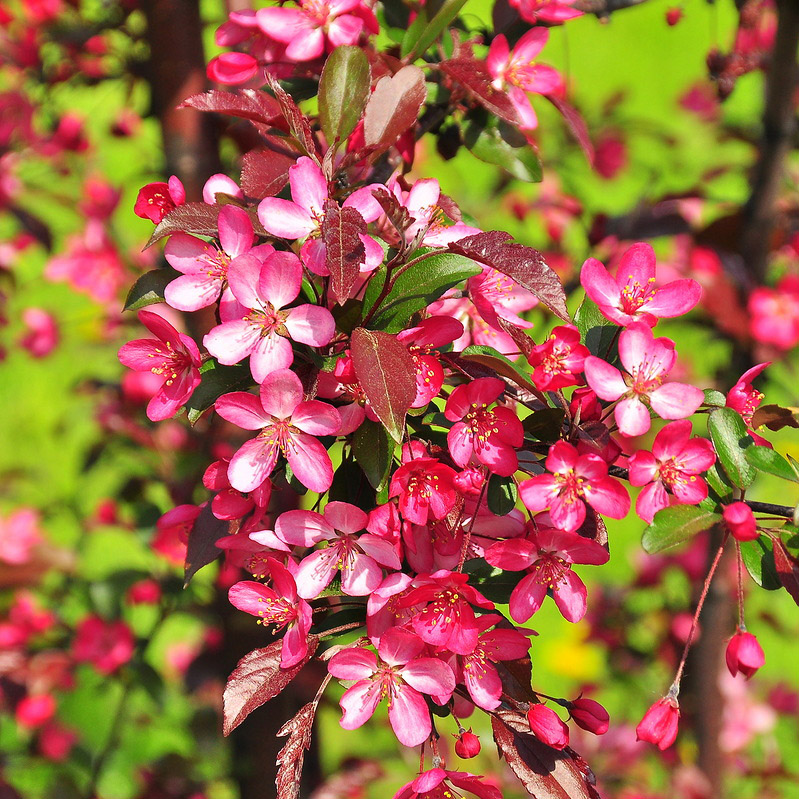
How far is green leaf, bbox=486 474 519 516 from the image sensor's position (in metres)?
0.74

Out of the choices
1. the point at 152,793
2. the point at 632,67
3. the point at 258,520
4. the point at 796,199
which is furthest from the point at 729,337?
the point at 632,67

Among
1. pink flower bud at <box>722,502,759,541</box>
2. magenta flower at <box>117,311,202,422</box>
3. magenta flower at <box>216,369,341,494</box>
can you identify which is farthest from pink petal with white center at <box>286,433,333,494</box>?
pink flower bud at <box>722,502,759,541</box>

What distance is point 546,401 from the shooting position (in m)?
0.73

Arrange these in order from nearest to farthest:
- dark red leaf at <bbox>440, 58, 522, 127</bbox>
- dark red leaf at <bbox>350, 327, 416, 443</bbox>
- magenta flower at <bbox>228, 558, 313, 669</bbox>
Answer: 1. dark red leaf at <bbox>350, 327, 416, 443</bbox>
2. magenta flower at <bbox>228, 558, 313, 669</bbox>
3. dark red leaf at <bbox>440, 58, 522, 127</bbox>

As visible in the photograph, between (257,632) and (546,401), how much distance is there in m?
0.80

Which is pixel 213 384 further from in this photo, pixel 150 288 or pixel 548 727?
pixel 548 727

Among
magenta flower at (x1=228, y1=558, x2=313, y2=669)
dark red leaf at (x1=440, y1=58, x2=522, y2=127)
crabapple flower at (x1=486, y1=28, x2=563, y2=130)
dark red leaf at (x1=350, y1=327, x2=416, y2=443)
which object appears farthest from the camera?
crabapple flower at (x1=486, y1=28, x2=563, y2=130)

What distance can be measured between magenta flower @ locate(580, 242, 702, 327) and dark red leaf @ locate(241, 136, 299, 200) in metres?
0.27

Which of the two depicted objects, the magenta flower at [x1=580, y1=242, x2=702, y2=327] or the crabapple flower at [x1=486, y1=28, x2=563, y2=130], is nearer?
the magenta flower at [x1=580, y1=242, x2=702, y2=327]

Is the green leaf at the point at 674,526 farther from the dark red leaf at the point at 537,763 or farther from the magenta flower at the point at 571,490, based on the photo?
the dark red leaf at the point at 537,763

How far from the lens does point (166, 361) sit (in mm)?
780

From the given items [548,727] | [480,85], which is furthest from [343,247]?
[548,727]

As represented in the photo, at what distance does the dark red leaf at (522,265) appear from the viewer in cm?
70

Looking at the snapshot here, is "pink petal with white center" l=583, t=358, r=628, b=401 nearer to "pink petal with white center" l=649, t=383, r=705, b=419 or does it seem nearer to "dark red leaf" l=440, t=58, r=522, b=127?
"pink petal with white center" l=649, t=383, r=705, b=419
